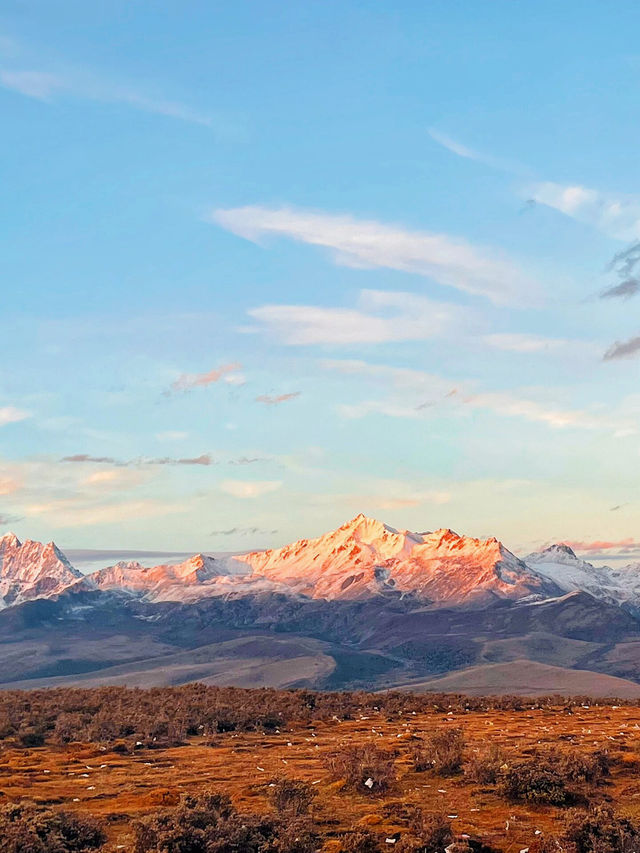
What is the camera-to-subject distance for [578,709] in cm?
10312

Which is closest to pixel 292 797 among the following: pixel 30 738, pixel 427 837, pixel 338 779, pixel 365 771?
pixel 365 771

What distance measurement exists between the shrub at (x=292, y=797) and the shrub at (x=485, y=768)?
31.9 ft

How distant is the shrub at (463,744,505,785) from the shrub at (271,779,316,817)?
971 centimetres

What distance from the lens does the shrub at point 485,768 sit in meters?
52.1

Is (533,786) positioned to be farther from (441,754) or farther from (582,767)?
(441,754)

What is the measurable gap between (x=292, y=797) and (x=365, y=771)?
7.43 m

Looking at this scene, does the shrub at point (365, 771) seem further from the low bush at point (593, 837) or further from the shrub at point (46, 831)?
the shrub at point (46, 831)

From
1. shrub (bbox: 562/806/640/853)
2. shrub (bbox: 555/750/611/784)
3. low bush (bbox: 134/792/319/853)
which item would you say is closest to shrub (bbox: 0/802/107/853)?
low bush (bbox: 134/792/319/853)

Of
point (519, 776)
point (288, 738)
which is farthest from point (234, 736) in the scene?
point (519, 776)

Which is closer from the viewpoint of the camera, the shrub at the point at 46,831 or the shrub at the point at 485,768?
the shrub at the point at 46,831

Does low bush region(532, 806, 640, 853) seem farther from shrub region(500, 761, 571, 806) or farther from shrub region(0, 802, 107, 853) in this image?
shrub region(0, 802, 107, 853)

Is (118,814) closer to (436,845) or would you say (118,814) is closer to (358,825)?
(358,825)

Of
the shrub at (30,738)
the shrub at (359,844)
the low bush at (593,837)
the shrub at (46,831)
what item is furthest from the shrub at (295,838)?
the shrub at (30,738)

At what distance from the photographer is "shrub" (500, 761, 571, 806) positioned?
159 feet
